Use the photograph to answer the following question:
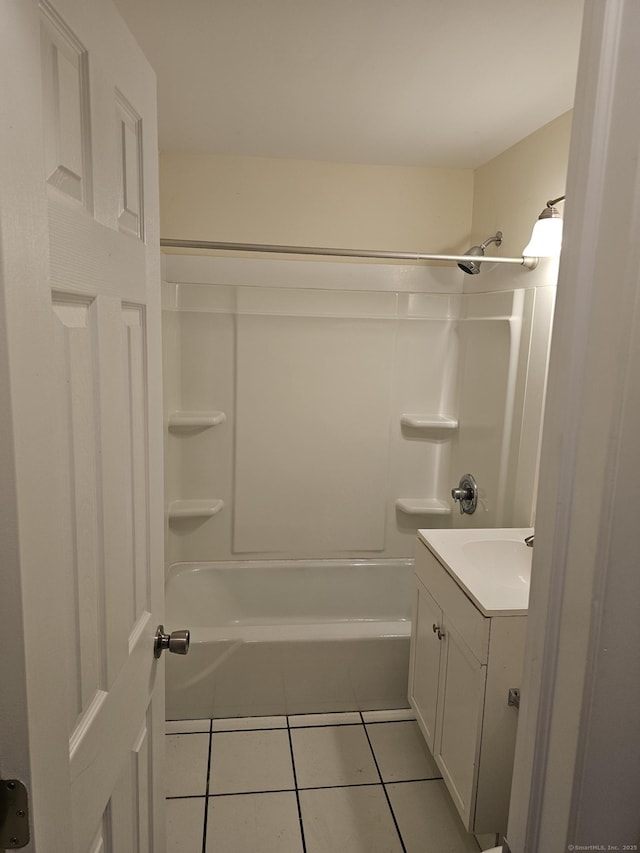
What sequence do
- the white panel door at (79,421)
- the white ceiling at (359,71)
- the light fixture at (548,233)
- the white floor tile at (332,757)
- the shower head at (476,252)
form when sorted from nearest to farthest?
the white panel door at (79,421), the white ceiling at (359,71), the light fixture at (548,233), the white floor tile at (332,757), the shower head at (476,252)

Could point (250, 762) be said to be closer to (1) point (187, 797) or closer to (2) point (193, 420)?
(1) point (187, 797)

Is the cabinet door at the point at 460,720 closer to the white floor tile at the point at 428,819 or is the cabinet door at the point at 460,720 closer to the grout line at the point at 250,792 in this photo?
the white floor tile at the point at 428,819

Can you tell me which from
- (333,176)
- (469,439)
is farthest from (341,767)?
(333,176)

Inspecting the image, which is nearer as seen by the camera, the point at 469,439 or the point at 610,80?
the point at 610,80

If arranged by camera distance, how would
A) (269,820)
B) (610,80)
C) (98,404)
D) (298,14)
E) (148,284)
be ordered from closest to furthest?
1. (610,80)
2. (98,404)
3. (148,284)
4. (298,14)
5. (269,820)

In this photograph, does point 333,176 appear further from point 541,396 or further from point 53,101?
point 53,101

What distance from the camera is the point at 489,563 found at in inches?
77.5

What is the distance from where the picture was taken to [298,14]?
1448 mm

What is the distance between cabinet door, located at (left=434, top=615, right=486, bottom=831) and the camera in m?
1.61

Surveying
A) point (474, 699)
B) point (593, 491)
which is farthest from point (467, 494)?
point (593, 491)

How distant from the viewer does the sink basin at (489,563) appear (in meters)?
1.61

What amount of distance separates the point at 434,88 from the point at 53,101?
1541 mm

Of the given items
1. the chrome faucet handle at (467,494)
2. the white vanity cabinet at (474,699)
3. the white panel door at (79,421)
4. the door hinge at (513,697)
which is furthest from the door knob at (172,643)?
the chrome faucet handle at (467,494)

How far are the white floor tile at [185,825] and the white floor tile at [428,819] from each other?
64 centimetres
